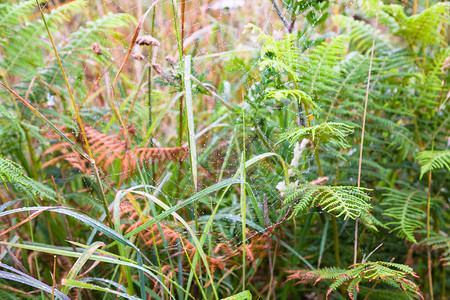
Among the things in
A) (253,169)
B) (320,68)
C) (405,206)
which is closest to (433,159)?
(405,206)

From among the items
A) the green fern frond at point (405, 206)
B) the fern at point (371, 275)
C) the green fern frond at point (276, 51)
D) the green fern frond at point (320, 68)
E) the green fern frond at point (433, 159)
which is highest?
the green fern frond at point (276, 51)

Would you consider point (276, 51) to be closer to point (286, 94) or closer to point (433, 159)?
point (286, 94)

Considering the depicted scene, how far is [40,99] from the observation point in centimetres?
161

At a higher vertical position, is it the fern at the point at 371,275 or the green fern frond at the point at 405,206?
the fern at the point at 371,275

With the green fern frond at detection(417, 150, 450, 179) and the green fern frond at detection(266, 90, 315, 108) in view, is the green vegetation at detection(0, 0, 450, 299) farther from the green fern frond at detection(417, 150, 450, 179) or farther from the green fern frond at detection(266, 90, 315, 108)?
the green fern frond at detection(266, 90, 315, 108)

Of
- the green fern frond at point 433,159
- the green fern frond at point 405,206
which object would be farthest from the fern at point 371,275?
the green fern frond at point 433,159

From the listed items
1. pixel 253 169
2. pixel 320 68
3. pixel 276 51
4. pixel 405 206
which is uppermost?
pixel 276 51

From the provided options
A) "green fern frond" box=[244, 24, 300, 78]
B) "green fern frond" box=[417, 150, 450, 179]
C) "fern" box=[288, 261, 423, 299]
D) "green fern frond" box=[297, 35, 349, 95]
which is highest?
"green fern frond" box=[244, 24, 300, 78]

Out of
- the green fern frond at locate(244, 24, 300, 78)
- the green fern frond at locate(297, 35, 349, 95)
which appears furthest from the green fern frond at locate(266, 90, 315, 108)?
the green fern frond at locate(297, 35, 349, 95)

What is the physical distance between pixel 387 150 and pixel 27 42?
5.77ft

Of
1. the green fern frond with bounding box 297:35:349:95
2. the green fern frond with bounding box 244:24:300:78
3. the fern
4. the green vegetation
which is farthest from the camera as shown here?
the green fern frond with bounding box 297:35:349:95

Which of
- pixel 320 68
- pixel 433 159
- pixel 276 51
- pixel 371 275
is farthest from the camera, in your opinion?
pixel 320 68

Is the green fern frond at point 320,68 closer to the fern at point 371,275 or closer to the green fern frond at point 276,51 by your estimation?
the green fern frond at point 276,51

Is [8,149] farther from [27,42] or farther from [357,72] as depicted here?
[357,72]
